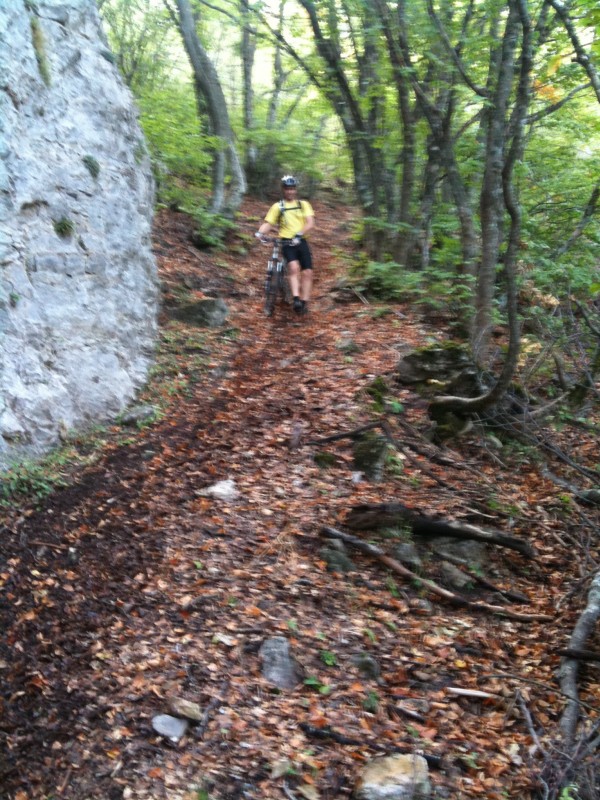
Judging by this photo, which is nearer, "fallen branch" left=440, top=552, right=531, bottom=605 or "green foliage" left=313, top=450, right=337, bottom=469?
"fallen branch" left=440, top=552, right=531, bottom=605

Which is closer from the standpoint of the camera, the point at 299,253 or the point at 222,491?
the point at 222,491

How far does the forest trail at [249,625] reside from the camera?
10.5ft

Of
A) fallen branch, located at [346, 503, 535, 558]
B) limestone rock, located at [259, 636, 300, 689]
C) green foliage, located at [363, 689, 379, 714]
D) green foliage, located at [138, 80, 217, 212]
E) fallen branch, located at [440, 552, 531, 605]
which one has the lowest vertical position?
green foliage, located at [363, 689, 379, 714]

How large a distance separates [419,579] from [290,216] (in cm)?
641

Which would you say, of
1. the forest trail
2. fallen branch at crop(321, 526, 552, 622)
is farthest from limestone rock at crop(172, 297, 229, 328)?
fallen branch at crop(321, 526, 552, 622)

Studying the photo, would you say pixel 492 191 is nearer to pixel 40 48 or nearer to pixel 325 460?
pixel 325 460

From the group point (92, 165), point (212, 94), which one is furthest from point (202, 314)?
point (212, 94)

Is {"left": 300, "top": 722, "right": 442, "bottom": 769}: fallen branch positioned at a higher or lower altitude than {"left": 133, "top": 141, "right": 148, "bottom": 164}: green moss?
lower

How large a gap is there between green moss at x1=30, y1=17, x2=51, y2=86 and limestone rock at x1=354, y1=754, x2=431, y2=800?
6556mm

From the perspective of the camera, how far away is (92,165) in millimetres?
6648

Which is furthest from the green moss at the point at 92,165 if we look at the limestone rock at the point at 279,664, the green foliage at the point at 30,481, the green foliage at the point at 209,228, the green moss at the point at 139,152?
the limestone rock at the point at 279,664

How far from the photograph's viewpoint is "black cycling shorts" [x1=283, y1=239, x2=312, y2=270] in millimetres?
9258

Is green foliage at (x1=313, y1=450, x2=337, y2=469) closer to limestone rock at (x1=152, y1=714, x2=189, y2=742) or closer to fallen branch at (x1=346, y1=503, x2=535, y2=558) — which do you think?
fallen branch at (x1=346, y1=503, x2=535, y2=558)

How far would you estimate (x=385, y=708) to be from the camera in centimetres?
349
